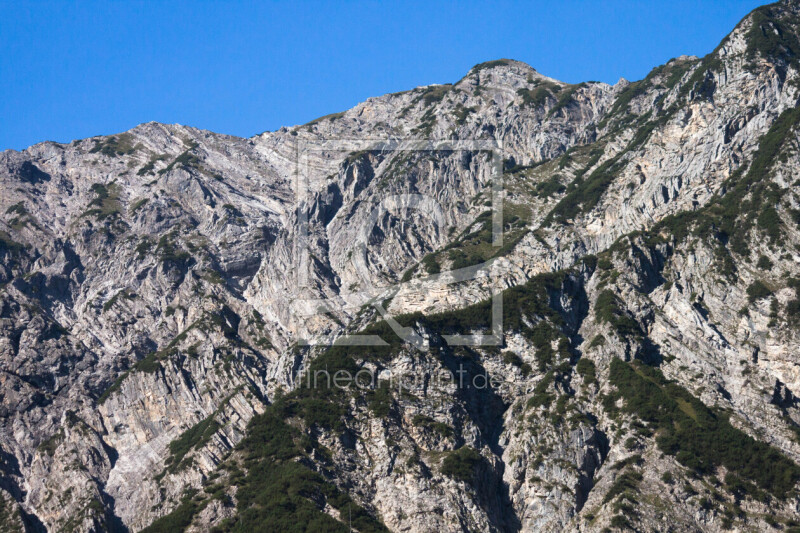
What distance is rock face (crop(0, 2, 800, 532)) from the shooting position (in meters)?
105

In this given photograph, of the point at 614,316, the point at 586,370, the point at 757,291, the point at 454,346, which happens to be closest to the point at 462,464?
the point at 586,370

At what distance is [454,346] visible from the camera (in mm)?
127750

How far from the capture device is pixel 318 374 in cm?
12488

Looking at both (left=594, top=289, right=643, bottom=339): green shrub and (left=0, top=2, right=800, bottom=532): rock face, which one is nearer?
(left=0, top=2, right=800, bottom=532): rock face

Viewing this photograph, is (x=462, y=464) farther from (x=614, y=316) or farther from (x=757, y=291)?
(x=757, y=291)

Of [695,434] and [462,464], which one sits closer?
[695,434]

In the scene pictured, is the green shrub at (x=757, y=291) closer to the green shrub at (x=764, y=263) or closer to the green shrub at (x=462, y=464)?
the green shrub at (x=764, y=263)

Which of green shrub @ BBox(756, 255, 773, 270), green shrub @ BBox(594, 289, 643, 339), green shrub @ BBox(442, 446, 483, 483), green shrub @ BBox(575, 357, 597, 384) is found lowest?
green shrub @ BBox(442, 446, 483, 483)

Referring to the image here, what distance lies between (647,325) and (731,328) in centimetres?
1047

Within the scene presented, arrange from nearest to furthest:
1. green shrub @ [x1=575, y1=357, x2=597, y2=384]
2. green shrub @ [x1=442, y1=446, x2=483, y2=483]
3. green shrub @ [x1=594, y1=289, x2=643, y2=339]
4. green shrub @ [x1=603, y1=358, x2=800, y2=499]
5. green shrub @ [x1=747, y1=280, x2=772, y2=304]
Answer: green shrub @ [x1=603, y1=358, x2=800, y2=499] < green shrub @ [x1=442, y1=446, x2=483, y2=483] < green shrub @ [x1=575, y1=357, x2=597, y2=384] < green shrub @ [x1=747, y1=280, x2=772, y2=304] < green shrub @ [x1=594, y1=289, x2=643, y2=339]

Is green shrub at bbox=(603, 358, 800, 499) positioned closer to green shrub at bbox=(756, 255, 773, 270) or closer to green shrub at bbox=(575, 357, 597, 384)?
green shrub at bbox=(575, 357, 597, 384)

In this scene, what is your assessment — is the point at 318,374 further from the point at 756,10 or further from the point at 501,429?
the point at 756,10

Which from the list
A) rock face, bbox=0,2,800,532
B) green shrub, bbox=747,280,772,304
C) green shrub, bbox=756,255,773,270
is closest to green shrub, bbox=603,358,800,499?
rock face, bbox=0,2,800,532

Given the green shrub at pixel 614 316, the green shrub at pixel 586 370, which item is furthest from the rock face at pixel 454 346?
the green shrub at pixel 586 370
